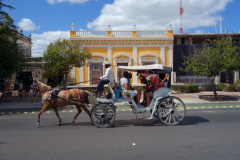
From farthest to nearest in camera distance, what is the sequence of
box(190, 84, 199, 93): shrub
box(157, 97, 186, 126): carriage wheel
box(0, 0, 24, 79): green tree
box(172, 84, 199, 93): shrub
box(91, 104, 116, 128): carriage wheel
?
box(190, 84, 199, 93): shrub, box(172, 84, 199, 93): shrub, box(0, 0, 24, 79): green tree, box(157, 97, 186, 126): carriage wheel, box(91, 104, 116, 128): carriage wheel

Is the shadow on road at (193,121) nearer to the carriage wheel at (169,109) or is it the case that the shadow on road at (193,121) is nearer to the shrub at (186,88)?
the carriage wheel at (169,109)

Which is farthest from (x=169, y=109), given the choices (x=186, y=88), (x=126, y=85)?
(x=186, y=88)

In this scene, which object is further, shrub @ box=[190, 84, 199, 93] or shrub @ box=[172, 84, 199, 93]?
shrub @ box=[190, 84, 199, 93]

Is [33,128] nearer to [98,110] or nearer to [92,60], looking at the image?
[98,110]

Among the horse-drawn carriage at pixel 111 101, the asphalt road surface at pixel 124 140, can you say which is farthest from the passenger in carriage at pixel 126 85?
the asphalt road surface at pixel 124 140

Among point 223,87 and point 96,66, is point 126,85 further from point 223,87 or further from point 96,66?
point 223,87

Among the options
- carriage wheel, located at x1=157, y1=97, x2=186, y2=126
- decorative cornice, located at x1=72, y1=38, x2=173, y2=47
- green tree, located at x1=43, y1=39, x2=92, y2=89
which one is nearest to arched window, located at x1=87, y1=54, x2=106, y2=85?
decorative cornice, located at x1=72, y1=38, x2=173, y2=47

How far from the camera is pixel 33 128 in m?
7.20

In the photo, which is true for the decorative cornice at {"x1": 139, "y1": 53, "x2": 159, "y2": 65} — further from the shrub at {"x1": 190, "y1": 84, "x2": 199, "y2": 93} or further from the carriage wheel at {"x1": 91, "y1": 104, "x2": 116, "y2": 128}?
the carriage wheel at {"x1": 91, "y1": 104, "x2": 116, "y2": 128}

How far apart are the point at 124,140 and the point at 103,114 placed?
1586mm

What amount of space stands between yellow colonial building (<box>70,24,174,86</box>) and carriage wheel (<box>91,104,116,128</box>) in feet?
47.6

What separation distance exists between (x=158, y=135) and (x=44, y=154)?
10.7 ft

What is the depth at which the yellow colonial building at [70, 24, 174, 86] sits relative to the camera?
21531 mm

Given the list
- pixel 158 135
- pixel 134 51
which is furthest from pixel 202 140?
pixel 134 51
